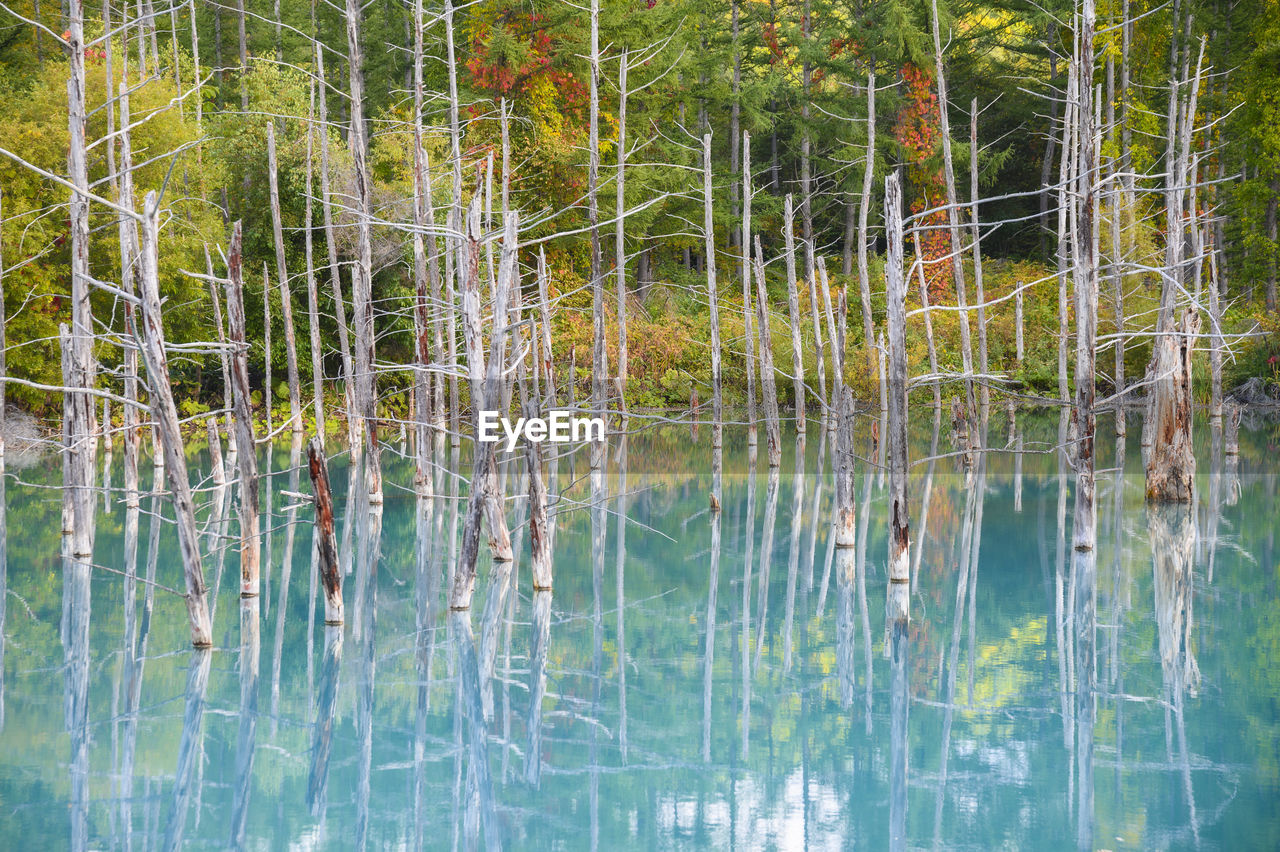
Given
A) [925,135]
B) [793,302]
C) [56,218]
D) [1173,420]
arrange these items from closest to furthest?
[1173,420], [793,302], [56,218], [925,135]

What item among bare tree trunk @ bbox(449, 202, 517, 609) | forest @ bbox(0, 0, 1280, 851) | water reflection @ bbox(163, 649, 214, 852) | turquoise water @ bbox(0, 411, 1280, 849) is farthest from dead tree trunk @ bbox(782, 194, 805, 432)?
water reflection @ bbox(163, 649, 214, 852)

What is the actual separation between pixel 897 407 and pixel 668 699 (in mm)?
3223

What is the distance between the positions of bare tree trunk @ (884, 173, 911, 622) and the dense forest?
10.5 meters

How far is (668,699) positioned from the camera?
24.7 feet

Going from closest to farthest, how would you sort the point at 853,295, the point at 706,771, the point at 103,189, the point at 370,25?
the point at 706,771, the point at 103,189, the point at 853,295, the point at 370,25

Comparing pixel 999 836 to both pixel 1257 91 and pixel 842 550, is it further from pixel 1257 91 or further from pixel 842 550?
pixel 1257 91

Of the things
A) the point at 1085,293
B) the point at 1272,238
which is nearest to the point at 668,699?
the point at 1085,293

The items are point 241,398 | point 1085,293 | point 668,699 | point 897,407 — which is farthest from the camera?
point 1085,293

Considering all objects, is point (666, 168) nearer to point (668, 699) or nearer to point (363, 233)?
point (363, 233)

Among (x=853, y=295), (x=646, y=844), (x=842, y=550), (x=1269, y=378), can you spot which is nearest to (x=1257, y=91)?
(x=1269, y=378)

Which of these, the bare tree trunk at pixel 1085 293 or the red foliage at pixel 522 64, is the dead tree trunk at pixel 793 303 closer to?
the bare tree trunk at pixel 1085 293

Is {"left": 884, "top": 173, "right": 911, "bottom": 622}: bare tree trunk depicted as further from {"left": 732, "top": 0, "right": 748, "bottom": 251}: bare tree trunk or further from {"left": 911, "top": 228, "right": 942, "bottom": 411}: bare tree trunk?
{"left": 732, "top": 0, "right": 748, "bottom": 251}: bare tree trunk

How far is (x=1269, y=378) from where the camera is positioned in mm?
25641

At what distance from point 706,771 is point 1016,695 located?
7.99 feet
